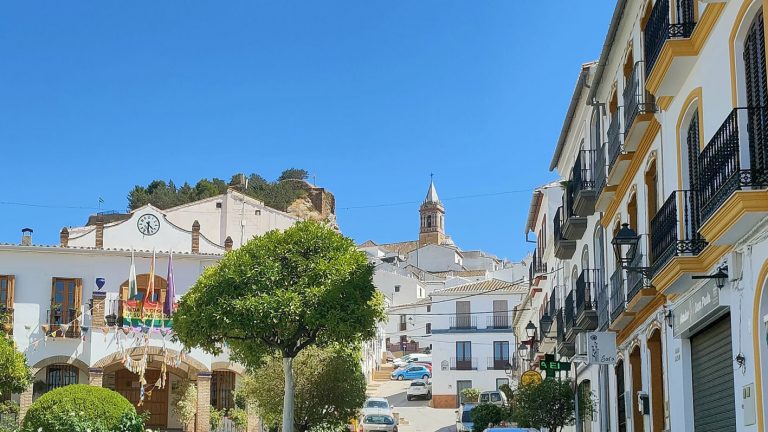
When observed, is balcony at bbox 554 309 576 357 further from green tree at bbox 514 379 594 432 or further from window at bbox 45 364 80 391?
window at bbox 45 364 80 391

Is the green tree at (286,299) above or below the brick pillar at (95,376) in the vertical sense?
above

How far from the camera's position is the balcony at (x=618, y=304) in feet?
64.7

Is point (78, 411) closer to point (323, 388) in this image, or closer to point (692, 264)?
point (323, 388)

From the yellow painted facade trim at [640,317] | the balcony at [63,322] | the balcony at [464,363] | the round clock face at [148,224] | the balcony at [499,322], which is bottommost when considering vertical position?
the yellow painted facade trim at [640,317]

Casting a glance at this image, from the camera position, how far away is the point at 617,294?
2102 cm

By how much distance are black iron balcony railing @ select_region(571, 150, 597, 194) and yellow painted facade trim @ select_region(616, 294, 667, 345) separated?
3.95 metres

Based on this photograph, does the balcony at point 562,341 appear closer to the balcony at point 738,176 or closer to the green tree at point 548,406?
the green tree at point 548,406

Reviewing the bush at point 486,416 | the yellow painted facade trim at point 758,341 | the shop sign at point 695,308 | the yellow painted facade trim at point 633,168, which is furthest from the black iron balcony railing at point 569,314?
the yellow painted facade trim at point 758,341

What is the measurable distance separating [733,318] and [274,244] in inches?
698

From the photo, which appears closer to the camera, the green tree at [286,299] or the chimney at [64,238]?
the green tree at [286,299]

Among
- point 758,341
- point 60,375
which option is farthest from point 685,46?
point 60,375

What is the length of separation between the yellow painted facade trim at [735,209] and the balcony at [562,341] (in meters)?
15.4

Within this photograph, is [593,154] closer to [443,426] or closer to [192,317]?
[192,317]

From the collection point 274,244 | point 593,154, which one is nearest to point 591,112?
point 593,154
